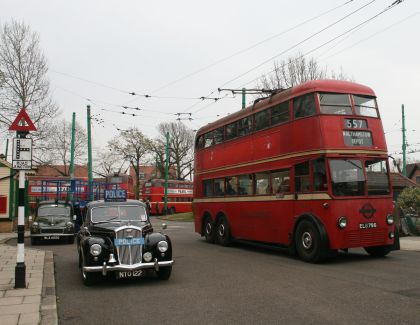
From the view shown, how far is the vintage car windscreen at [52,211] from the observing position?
1998 centimetres

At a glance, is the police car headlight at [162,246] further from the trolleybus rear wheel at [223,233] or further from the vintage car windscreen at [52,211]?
the vintage car windscreen at [52,211]

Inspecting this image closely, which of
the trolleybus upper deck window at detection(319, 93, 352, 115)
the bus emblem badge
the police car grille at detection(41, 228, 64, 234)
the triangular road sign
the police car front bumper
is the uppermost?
the trolleybus upper deck window at detection(319, 93, 352, 115)

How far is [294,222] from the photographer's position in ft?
41.4

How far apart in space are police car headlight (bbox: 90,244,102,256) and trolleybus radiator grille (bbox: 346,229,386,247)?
589cm

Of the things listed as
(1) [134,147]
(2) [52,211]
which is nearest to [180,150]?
(1) [134,147]

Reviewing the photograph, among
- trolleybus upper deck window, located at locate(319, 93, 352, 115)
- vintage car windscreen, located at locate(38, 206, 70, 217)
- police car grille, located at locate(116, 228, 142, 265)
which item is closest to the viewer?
police car grille, located at locate(116, 228, 142, 265)

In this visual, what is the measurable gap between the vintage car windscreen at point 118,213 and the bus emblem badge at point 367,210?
206 inches

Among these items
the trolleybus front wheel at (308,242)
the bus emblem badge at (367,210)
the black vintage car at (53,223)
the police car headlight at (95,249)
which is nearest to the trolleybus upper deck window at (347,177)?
the bus emblem badge at (367,210)

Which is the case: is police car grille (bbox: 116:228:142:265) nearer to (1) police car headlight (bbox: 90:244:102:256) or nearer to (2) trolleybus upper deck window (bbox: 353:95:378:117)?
(1) police car headlight (bbox: 90:244:102:256)

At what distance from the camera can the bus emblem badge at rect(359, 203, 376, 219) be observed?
11688 mm

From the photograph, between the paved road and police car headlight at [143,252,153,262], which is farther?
police car headlight at [143,252,153,262]

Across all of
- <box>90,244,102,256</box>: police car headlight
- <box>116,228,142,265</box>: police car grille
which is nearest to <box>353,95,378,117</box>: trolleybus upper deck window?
<box>116,228,142,265</box>: police car grille

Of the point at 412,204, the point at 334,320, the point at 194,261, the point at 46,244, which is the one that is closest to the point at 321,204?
the point at 194,261

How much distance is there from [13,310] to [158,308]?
6.75 feet
